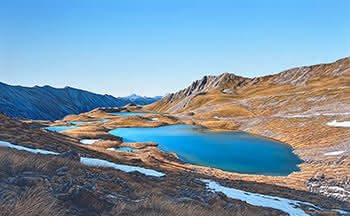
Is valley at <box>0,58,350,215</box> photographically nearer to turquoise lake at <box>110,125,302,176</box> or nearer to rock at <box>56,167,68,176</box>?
rock at <box>56,167,68,176</box>

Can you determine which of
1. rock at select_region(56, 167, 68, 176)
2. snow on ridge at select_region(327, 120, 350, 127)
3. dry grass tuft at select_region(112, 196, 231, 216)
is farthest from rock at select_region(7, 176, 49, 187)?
snow on ridge at select_region(327, 120, 350, 127)

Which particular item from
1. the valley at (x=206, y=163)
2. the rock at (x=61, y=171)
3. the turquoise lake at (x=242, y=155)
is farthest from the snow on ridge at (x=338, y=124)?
the rock at (x=61, y=171)

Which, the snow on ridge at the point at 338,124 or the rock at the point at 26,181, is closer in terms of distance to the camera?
the rock at the point at 26,181

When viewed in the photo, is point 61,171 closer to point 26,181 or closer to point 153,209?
point 26,181

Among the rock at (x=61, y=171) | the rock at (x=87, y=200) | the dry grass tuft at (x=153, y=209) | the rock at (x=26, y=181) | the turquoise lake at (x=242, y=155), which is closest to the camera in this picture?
the rock at (x=87, y=200)

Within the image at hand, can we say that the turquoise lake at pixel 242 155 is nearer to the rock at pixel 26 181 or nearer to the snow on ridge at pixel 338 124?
the snow on ridge at pixel 338 124

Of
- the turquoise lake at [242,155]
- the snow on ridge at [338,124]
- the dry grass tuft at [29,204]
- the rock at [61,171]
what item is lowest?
the turquoise lake at [242,155]

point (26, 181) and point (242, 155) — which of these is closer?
point (26, 181)

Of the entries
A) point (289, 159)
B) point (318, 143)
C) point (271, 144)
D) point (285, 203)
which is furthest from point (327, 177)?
point (271, 144)

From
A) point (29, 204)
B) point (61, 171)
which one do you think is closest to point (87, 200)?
point (29, 204)

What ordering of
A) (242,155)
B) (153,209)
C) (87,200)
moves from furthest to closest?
(242,155), (153,209), (87,200)

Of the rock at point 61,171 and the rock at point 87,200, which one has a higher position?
the rock at point 61,171
